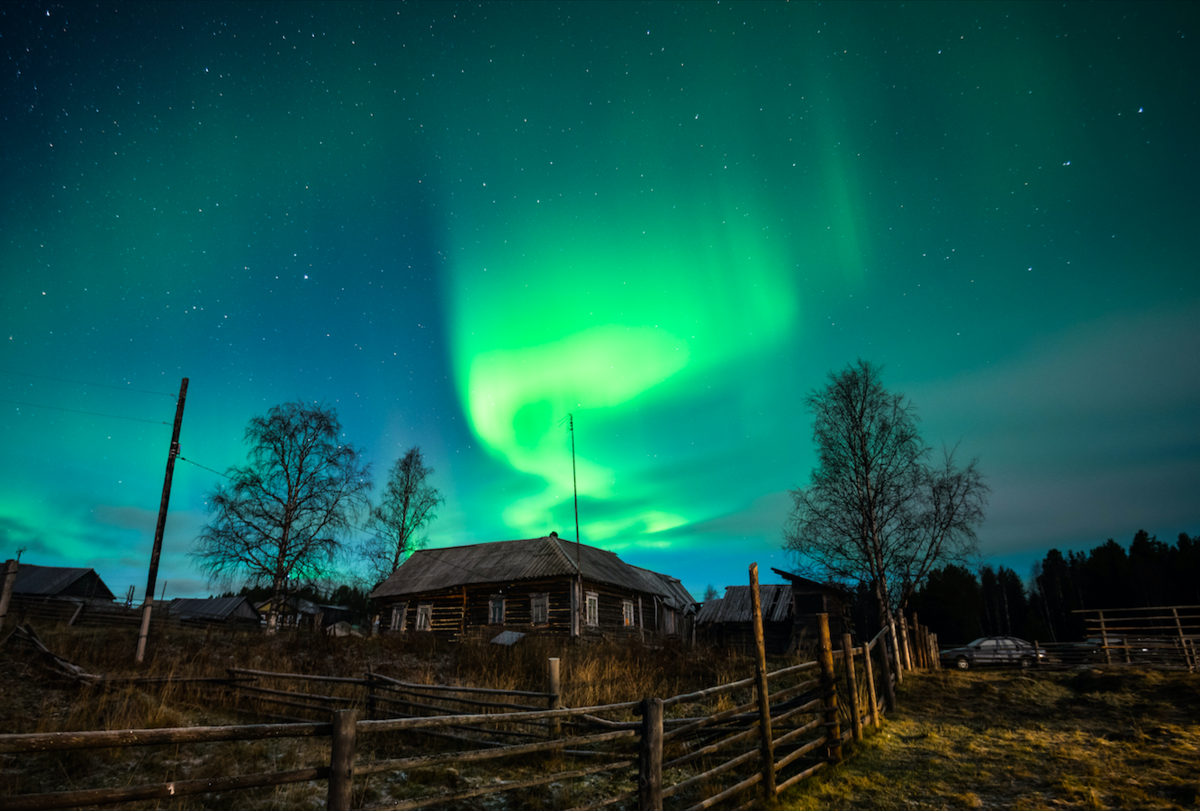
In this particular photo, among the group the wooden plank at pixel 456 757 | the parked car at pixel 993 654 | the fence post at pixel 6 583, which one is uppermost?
the fence post at pixel 6 583

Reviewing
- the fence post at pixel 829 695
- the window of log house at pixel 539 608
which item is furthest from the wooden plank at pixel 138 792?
the window of log house at pixel 539 608

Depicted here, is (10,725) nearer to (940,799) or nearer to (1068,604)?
(940,799)

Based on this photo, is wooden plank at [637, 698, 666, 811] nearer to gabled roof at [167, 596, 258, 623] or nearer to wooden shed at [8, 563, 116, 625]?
wooden shed at [8, 563, 116, 625]

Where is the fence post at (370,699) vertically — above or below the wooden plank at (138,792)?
below

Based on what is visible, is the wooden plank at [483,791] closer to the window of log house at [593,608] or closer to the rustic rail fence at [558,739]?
the rustic rail fence at [558,739]

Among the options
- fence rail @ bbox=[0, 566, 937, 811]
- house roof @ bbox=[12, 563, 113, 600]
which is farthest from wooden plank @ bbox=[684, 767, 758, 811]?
house roof @ bbox=[12, 563, 113, 600]

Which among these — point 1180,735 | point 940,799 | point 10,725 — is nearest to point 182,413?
point 10,725

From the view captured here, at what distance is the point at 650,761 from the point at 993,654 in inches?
1117

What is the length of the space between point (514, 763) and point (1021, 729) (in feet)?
28.1

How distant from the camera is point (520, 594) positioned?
26656mm

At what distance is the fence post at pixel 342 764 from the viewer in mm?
3496

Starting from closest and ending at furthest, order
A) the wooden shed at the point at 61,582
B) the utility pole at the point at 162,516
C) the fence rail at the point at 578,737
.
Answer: the fence rail at the point at 578,737 < the utility pole at the point at 162,516 < the wooden shed at the point at 61,582

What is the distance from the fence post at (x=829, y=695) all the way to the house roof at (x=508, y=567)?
16.9 meters

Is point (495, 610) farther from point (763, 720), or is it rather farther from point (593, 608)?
point (763, 720)
